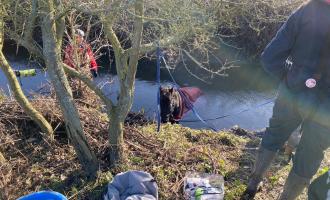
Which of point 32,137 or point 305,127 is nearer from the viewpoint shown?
point 305,127

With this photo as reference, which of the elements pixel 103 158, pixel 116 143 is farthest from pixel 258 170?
pixel 103 158

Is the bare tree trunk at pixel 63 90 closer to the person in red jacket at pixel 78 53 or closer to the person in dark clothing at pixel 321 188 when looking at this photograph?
the person in dark clothing at pixel 321 188

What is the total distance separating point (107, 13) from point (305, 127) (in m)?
1.74

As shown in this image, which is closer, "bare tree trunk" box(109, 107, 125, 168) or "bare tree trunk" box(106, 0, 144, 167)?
"bare tree trunk" box(106, 0, 144, 167)

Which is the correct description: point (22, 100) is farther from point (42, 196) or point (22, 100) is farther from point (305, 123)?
point (305, 123)

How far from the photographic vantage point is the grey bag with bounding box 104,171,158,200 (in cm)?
325

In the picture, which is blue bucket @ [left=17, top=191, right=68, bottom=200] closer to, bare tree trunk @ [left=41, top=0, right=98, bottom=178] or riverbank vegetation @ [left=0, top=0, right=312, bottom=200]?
riverbank vegetation @ [left=0, top=0, right=312, bottom=200]

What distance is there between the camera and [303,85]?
295 cm

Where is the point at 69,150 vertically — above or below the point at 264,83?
above

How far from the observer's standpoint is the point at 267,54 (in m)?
3.04

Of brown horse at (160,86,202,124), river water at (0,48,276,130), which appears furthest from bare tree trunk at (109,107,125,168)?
river water at (0,48,276,130)

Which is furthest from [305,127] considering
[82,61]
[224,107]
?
[224,107]

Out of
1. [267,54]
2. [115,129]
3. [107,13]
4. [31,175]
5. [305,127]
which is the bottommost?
[31,175]

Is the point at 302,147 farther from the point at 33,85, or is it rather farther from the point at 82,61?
the point at 33,85
